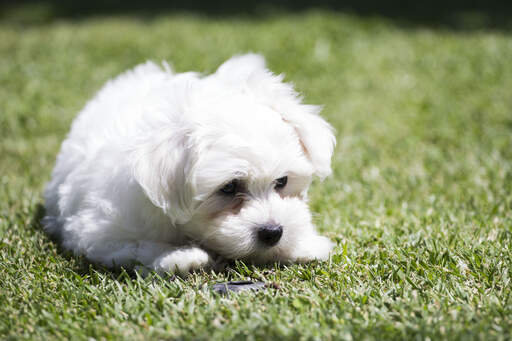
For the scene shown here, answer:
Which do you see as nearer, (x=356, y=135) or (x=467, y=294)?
(x=467, y=294)

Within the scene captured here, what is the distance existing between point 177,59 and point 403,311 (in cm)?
575

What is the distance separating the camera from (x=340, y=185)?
14.5 ft

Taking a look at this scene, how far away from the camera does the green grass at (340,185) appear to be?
94.3 inches

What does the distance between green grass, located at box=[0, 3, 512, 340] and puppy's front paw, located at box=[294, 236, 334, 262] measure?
8 centimetres

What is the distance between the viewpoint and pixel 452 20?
954 cm

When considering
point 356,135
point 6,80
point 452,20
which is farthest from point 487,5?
point 6,80

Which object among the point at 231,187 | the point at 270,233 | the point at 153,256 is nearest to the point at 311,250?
the point at 270,233

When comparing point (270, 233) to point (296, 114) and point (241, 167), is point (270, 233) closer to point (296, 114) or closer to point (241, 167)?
point (241, 167)

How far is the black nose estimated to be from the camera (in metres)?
2.73

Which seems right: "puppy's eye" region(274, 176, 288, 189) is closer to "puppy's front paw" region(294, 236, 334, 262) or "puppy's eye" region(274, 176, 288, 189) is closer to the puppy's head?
the puppy's head

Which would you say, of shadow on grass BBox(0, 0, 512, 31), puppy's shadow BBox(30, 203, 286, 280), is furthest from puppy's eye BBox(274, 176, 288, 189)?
shadow on grass BBox(0, 0, 512, 31)

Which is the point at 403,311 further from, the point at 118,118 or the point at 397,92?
the point at 397,92

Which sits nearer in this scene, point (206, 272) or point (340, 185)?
point (206, 272)

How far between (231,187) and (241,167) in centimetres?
17
